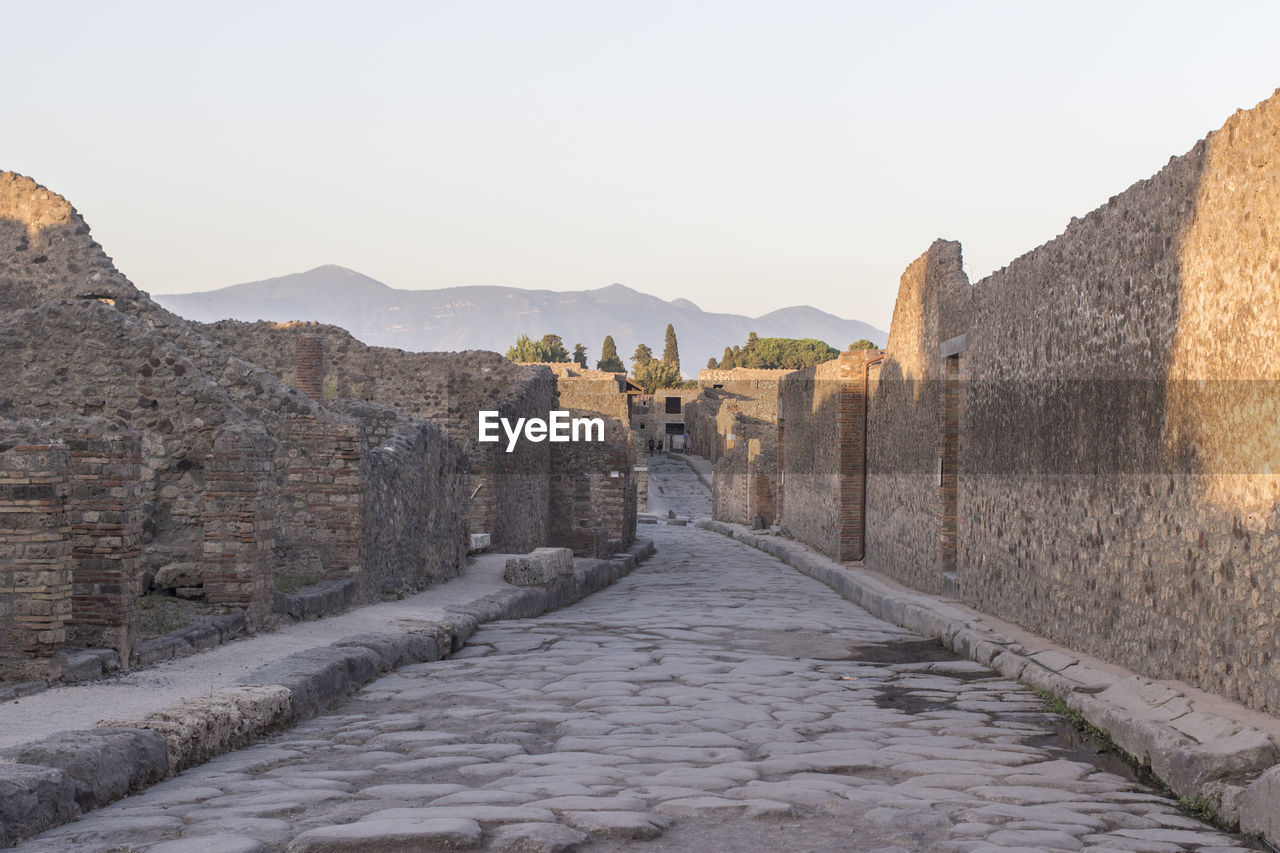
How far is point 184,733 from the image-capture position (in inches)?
181

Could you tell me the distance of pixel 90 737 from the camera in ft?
13.8

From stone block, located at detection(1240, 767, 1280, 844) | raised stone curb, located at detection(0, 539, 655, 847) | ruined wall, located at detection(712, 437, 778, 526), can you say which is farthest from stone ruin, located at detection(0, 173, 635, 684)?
ruined wall, located at detection(712, 437, 778, 526)

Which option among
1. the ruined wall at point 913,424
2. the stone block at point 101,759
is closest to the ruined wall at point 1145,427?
the ruined wall at point 913,424

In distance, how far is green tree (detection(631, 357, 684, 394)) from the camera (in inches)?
3176

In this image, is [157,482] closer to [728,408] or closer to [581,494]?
[581,494]

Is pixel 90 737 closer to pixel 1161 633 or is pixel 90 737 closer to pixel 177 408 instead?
pixel 177 408

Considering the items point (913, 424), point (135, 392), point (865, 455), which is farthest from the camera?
point (865, 455)

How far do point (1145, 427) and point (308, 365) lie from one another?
13.8m

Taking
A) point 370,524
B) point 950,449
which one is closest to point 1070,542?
point 950,449

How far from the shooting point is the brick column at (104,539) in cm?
598

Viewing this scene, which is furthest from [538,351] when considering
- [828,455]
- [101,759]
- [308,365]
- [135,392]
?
[101,759]

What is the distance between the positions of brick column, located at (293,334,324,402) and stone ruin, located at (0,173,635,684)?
5.97 meters

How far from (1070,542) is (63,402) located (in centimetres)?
626

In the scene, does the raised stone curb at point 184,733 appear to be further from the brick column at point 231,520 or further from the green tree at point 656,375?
the green tree at point 656,375
